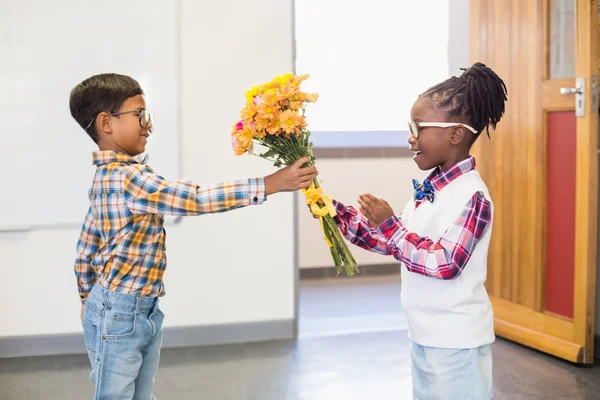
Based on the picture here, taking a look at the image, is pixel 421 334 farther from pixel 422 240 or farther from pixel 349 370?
pixel 349 370

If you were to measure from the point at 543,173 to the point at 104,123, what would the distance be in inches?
98.9

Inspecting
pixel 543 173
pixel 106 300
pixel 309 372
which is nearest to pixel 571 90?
pixel 543 173

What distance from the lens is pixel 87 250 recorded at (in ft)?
6.85

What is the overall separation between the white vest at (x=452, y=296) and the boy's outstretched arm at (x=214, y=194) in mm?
343

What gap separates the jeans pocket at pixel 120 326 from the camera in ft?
6.23

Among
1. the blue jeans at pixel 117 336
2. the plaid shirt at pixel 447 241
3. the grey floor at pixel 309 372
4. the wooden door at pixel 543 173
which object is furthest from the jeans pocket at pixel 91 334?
the wooden door at pixel 543 173

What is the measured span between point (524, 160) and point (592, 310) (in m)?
0.86

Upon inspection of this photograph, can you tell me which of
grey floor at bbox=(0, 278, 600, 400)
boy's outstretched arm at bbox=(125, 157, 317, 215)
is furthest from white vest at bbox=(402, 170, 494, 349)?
grey floor at bbox=(0, 278, 600, 400)

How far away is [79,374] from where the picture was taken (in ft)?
11.6

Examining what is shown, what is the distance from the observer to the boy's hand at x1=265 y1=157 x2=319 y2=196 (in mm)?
1850

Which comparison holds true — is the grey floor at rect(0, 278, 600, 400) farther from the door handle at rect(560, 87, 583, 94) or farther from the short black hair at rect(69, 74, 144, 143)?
the short black hair at rect(69, 74, 144, 143)

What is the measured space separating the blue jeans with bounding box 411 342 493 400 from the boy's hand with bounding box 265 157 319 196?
52 centimetres

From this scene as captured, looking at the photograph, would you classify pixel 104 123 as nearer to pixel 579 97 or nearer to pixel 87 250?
pixel 87 250

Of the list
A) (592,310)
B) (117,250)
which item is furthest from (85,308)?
(592,310)
